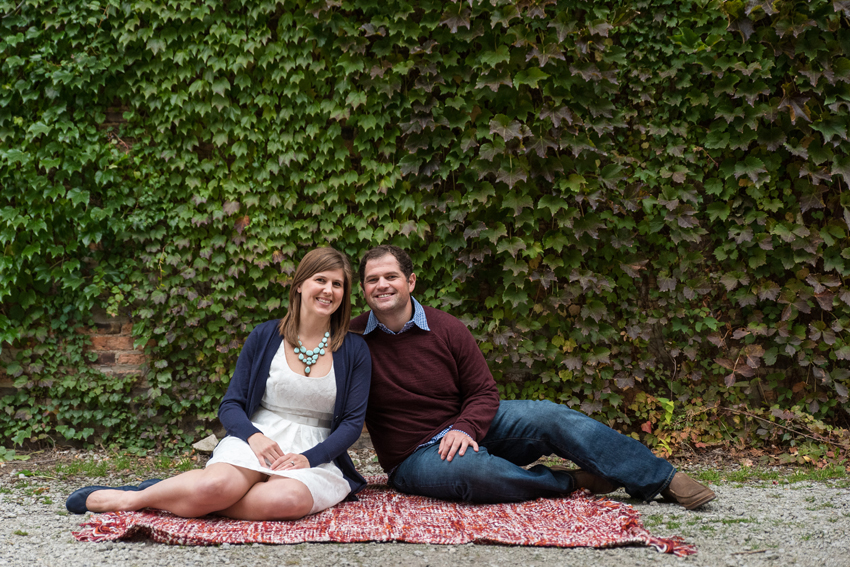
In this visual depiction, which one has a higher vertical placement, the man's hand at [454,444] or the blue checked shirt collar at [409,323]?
the blue checked shirt collar at [409,323]

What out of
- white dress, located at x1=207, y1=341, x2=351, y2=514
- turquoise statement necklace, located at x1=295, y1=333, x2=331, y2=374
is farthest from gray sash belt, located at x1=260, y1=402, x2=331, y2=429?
turquoise statement necklace, located at x1=295, y1=333, x2=331, y2=374

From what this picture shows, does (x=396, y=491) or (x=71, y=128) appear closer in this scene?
(x=396, y=491)

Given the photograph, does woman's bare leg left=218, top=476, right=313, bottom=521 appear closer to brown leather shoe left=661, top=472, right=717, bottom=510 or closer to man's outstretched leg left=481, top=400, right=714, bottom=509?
man's outstretched leg left=481, top=400, right=714, bottom=509

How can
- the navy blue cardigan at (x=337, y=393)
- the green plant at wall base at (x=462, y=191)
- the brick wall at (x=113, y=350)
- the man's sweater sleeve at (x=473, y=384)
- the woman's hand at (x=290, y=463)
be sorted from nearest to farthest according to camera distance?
the woman's hand at (x=290, y=463) → the navy blue cardigan at (x=337, y=393) → the man's sweater sleeve at (x=473, y=384) → the green plant at wall base at (x=462, y=191) → the brick wall at (x=113, y=350)

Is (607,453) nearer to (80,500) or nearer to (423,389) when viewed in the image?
(423,389)

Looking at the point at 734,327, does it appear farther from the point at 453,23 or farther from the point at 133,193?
the point at 133,193

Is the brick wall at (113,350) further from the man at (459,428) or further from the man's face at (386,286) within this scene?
the man's face at (386,286)

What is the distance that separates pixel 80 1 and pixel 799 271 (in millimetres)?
4860

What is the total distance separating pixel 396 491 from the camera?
293 centimetres

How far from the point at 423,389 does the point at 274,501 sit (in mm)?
829

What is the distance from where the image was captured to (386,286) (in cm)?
275

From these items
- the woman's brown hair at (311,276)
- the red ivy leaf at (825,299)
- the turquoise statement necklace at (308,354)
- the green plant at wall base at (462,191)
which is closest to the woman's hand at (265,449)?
the turquoise statement necklace at (308,354)

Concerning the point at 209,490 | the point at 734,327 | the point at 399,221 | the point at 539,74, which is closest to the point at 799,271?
the point at 734,327

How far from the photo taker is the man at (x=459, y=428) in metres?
2.63
